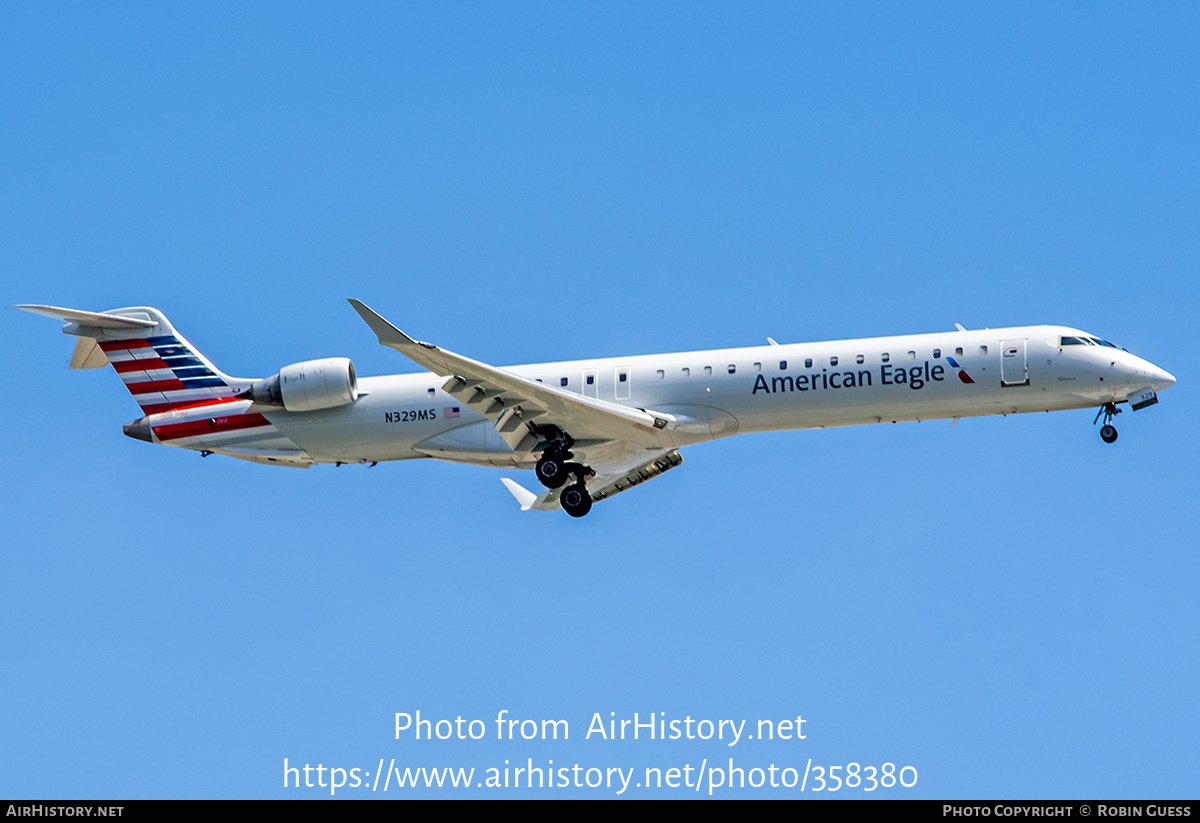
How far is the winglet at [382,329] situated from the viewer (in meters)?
23.7

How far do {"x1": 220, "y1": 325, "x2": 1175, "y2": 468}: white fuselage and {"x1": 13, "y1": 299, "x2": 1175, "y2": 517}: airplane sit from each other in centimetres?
3

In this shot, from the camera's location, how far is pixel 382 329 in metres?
→ 24.1

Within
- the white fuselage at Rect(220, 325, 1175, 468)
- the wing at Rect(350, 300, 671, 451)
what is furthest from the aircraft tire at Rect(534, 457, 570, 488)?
the white fuselage at Rect(220, 325, 1175, 468)

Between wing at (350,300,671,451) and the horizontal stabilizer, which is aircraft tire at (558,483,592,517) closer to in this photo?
wing at (350,300,671,451)

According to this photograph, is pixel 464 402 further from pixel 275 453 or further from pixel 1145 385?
pixel 1145 385

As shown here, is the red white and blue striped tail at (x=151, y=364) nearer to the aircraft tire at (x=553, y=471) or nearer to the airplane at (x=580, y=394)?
the airplane at (x=580, y=394)

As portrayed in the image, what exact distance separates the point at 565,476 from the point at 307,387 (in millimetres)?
5651

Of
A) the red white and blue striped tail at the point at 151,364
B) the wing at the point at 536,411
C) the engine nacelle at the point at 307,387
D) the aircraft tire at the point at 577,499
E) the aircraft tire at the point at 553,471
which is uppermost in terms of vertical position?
the red white and blue striped tail at the point at 151,364

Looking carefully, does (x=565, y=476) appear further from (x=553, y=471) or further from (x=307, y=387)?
(x=307, y=387)

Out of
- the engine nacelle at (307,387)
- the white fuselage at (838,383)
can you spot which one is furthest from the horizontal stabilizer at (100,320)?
the white fuselage at (838,383)

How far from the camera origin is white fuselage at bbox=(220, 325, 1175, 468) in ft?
87.1

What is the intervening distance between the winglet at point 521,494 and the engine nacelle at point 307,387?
5.79 m
